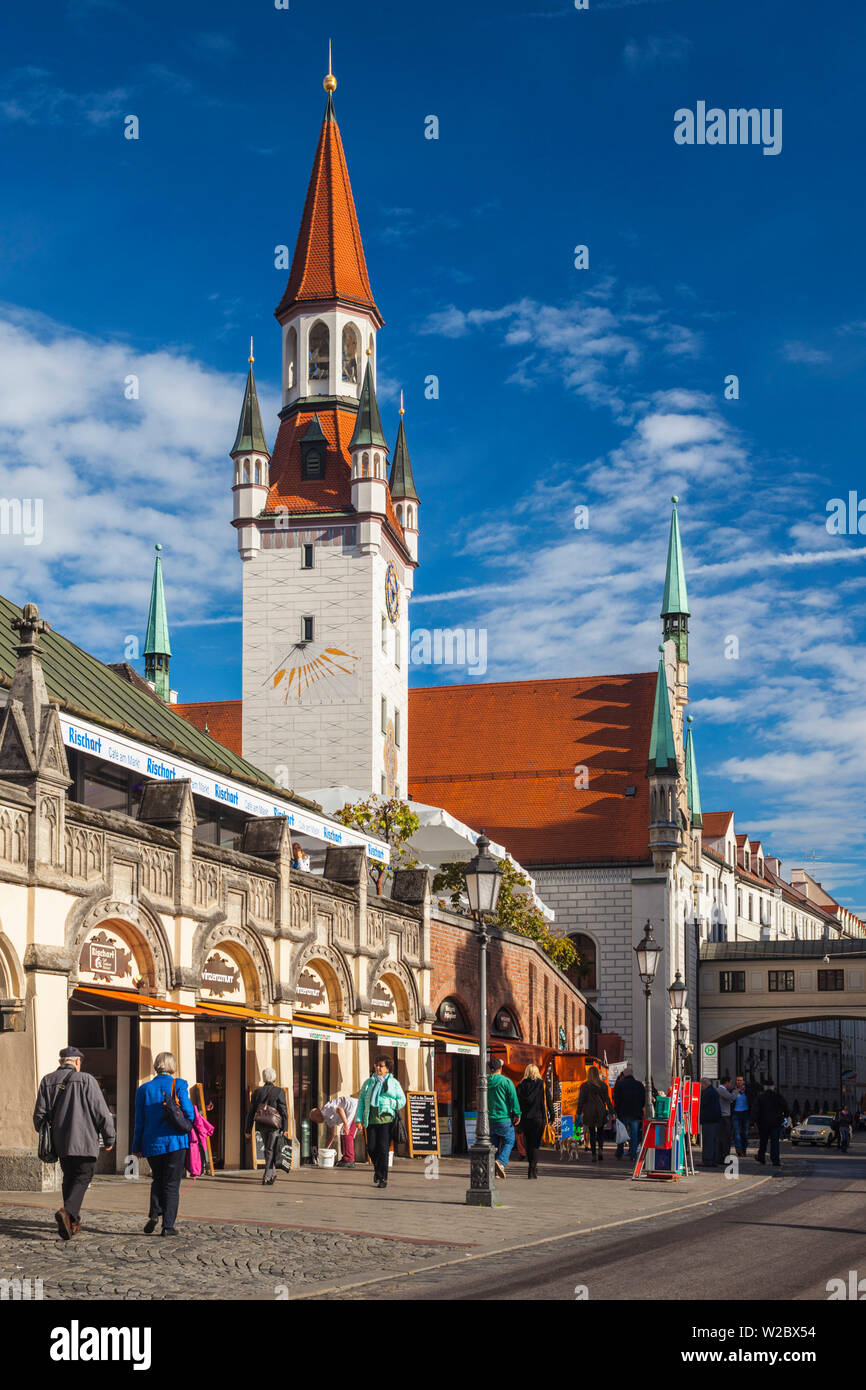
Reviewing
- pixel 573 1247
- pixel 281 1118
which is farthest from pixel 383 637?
pixel 573 1247

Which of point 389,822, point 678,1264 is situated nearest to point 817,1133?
point 389,822

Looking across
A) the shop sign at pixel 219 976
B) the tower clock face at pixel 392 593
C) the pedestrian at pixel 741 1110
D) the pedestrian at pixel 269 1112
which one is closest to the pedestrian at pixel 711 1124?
the pedestrian at pixel 741 1110

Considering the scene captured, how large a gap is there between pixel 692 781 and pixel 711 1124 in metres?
57.8

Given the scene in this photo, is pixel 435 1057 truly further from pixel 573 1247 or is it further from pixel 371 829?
pixel 573 1247

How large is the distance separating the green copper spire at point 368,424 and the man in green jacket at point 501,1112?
4323cm

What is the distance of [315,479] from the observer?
66.4 m

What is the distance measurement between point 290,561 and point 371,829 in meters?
22.5

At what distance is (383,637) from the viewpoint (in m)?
66.3

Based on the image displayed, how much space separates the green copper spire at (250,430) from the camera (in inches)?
2586

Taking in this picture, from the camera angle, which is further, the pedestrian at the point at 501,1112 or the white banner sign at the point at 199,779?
the white banner sign at the point at 199,779

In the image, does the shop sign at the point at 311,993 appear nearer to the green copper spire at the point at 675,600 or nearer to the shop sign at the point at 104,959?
the shop sign at the point at 104,959

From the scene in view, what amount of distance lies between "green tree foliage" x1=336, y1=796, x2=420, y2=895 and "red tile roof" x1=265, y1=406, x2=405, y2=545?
22.1 meters

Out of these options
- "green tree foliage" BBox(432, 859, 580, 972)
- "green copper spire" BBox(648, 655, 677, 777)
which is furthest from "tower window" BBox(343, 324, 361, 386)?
"green tree foliage" BBox(432, 859, 580, 972)

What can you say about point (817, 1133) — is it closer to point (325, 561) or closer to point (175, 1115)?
point (325, 561)
